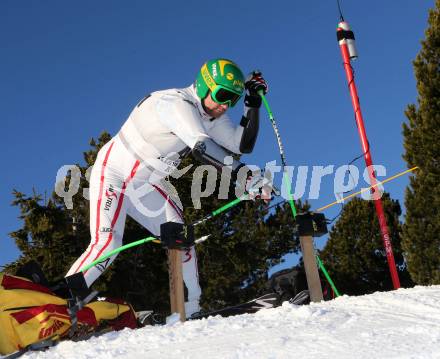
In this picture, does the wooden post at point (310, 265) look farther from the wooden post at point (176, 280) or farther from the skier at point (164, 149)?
the wooden post at point (176, 280)

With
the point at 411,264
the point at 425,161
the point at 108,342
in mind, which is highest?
the point at 425,161

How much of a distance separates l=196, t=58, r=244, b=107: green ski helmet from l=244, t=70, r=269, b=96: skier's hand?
238mm

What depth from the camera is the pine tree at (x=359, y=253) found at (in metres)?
21.2

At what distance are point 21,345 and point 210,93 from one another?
2982 mm

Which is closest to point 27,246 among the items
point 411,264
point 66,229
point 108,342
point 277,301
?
point 66,229

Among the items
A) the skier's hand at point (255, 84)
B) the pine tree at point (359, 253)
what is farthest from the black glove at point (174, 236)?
the pine tree at point (359, 253)

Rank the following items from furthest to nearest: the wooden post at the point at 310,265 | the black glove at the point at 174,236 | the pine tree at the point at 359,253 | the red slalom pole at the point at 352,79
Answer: the pine tree at the point at 359,253
the red slalom pole at the point at 352,79
the wooden post at the point at 310,265
the black glove at the point at 174,236

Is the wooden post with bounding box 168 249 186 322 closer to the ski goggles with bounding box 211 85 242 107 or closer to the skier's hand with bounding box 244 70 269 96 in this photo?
the ski goggles with bounding box 211 85 242 107

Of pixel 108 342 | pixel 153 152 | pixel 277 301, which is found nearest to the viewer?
pixel 108 342

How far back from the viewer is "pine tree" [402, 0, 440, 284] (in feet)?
46.2

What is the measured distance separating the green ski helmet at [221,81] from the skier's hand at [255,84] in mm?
238

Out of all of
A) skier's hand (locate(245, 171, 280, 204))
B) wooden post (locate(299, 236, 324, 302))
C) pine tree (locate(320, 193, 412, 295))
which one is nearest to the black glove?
skier's hand (locate(245, 171, 280, 204))

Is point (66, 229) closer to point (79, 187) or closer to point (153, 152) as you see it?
point (79, 187)

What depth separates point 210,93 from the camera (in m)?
5.79
